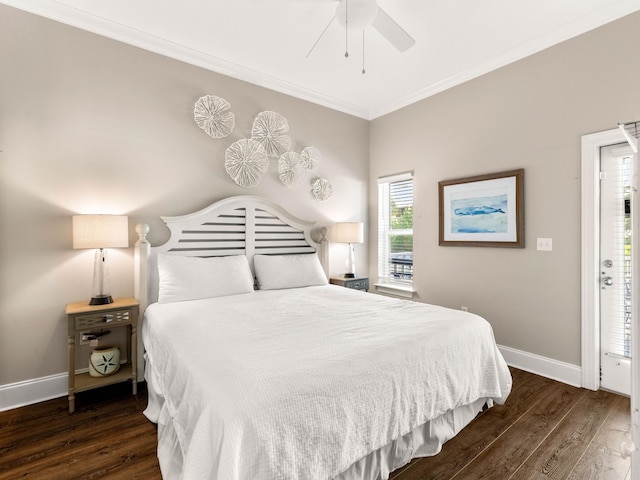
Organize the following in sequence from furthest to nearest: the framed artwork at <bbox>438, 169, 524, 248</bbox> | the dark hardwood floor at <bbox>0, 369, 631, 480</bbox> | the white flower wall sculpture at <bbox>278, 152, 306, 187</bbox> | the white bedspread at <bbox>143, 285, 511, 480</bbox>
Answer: the white flower wall sculpture at <bbox>278, 152, 306, 187</bbox>
the framed artwork at <bbox>438, 169, 524, 248</bbox>
the dark hardwood floor at <bbox>0, 369, 631, 480</bbox>
the white bedspread at <bbox>143, 285, 511, 480</bbox>

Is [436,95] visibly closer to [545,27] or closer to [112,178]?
[545,27]

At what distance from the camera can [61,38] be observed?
8.08 feet

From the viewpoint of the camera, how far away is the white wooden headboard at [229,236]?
2.69 m

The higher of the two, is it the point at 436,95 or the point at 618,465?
the point at 436,95

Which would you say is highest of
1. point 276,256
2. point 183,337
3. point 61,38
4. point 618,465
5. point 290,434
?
point 61,38

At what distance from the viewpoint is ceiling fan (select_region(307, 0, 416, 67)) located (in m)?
1.93

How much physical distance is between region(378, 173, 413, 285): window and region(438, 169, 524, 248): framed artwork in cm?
55

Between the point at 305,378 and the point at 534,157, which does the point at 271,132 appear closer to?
the point at 534,157

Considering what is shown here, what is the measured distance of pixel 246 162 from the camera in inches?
131

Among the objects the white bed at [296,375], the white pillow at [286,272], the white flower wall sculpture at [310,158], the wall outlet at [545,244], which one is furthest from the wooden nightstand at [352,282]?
the wall outlet at [545,244]

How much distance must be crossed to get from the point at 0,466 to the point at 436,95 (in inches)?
181

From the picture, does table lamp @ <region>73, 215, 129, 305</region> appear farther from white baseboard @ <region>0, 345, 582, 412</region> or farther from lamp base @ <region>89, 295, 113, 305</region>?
white baseboard @ <region>0, 345, 582, 412</region>

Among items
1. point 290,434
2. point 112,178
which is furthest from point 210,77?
point 290,434

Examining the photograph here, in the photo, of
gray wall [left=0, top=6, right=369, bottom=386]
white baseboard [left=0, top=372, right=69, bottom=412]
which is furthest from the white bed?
white baseboard [left=0, top=372, right=69, bottom=412]
